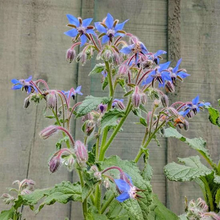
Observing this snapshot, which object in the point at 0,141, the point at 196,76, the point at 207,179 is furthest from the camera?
the point at 196,76

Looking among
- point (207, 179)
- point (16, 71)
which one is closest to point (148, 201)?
point (207, 179)

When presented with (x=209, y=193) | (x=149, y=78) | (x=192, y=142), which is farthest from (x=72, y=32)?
(x=209, y=193)

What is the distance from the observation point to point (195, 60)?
161 cm

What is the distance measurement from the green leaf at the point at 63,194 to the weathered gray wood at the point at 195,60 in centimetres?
65

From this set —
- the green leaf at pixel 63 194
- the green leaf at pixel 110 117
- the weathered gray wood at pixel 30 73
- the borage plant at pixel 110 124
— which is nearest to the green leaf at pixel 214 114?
the borage plant at pixel 110 124

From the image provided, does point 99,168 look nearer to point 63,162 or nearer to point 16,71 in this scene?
point 63,162

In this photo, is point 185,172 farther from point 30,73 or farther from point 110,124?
point 30,73

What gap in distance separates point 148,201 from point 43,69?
89 cm

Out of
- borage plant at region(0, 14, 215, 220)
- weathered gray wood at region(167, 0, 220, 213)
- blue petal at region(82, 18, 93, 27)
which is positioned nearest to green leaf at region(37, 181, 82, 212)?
borage plant at region(0, 14, 215, 220)

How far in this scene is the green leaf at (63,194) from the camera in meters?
0.91

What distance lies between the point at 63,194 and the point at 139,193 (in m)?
0.24

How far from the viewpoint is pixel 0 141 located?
1449 millimetres

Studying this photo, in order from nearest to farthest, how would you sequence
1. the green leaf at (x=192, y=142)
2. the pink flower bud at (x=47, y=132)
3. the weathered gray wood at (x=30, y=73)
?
the pink flower bud at (x=47, y=132), the green leaf at (x=192, y=142), the weathered gray wood at (x=30, y=73)

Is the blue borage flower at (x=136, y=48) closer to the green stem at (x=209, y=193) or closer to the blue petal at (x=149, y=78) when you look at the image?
the blue petal at (x=149, y=78)
